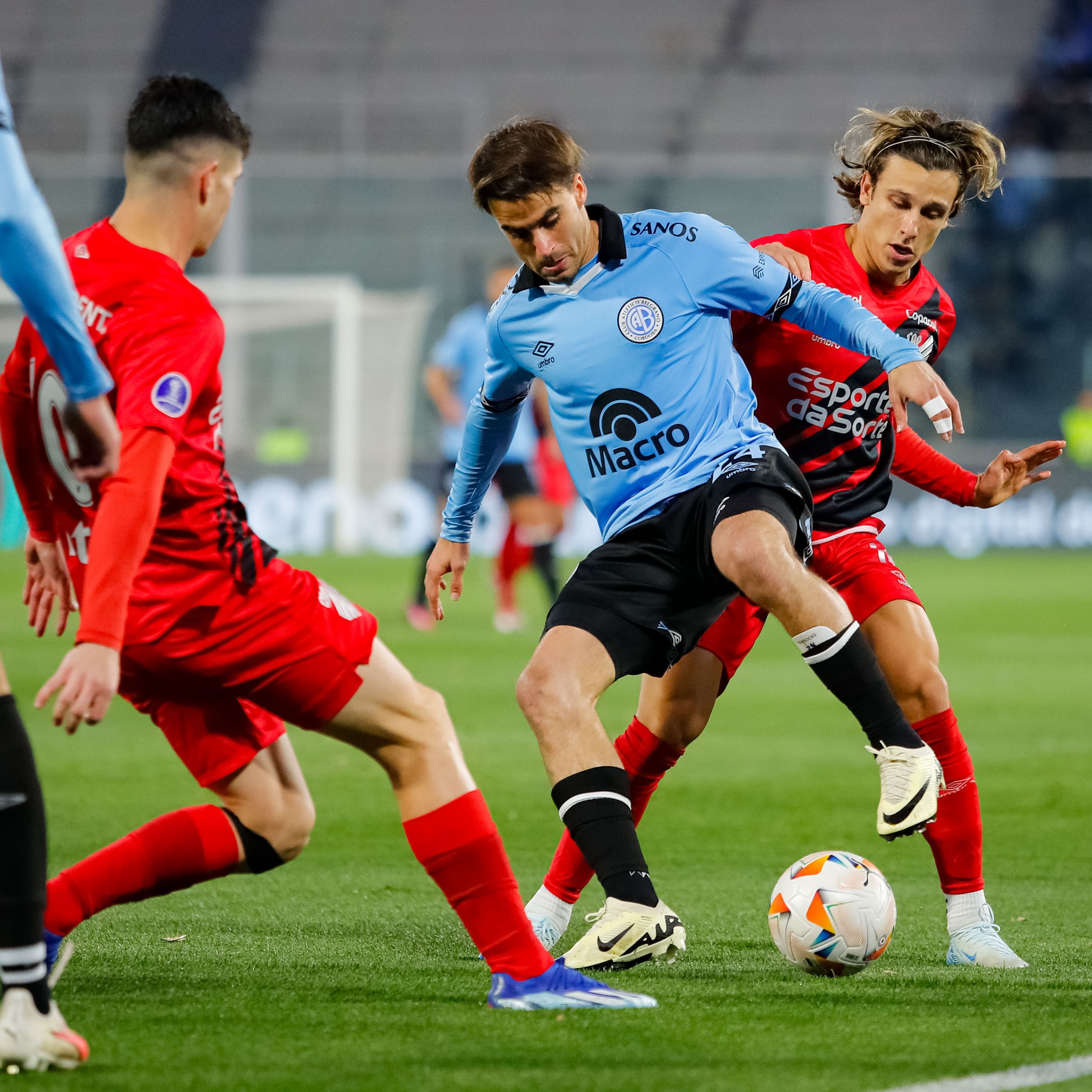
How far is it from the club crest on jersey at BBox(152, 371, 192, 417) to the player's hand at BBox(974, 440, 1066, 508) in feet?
7.29

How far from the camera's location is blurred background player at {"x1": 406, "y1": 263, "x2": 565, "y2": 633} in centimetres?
1197

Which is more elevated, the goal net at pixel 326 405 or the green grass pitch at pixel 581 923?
the goal net at pixel 326 405

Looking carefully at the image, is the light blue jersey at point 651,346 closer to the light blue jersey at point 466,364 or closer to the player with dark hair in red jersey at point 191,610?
the player with dark hair in red jersey at point 191,610

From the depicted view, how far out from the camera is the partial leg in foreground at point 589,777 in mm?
3518

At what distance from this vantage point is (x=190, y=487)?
126 inches

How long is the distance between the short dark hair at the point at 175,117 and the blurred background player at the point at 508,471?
7706 mm

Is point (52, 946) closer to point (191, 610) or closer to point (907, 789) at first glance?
point (191, 610)

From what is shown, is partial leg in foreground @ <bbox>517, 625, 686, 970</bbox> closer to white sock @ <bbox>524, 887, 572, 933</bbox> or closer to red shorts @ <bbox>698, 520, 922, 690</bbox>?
white sock @ <bbox>524, 887, 572, 933</bbox>

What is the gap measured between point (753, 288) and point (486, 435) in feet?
2.68

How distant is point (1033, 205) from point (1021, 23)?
5.52 m

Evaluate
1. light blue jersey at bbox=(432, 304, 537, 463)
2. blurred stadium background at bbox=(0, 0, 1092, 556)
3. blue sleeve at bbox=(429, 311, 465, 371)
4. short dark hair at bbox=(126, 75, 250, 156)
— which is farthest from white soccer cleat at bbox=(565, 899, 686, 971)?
blurred stadium background at bbox=(0, 0, 1092, 556)

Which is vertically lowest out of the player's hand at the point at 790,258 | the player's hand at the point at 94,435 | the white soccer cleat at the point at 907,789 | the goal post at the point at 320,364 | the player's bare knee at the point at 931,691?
the white soccer cleat at the point at 907,789

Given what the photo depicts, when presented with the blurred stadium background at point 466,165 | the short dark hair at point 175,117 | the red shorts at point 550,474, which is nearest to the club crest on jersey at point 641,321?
the short dark hair at point 175,117

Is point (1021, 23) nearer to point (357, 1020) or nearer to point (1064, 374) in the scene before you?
point (1064, 374)
